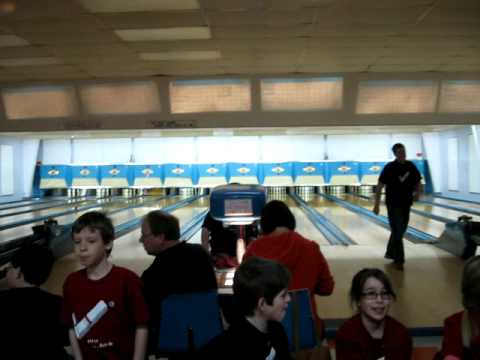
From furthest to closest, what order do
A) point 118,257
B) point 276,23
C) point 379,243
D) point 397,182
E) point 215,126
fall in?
point 379,243, point 118,257, point 397,182, point 215,126, point 276,23

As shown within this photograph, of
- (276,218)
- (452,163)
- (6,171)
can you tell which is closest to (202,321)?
(276,218)

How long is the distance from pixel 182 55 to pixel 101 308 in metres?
2.62

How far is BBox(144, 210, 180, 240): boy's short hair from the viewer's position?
6.87ft

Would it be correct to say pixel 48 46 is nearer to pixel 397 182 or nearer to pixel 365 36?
pixel 365 36

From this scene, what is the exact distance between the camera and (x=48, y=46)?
350 cm

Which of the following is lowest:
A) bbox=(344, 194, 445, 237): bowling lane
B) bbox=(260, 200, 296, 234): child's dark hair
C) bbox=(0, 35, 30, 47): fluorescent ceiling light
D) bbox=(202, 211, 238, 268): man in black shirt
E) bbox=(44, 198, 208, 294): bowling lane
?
bbox=(344, 194, 445, 237): bowling lane

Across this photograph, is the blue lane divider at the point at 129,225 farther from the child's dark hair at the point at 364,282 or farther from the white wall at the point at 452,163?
the white wall at the point at 452,163

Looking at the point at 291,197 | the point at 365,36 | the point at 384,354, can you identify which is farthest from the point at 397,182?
the point at 291,197

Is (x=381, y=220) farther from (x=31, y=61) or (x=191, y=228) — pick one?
(x=31, y=61)

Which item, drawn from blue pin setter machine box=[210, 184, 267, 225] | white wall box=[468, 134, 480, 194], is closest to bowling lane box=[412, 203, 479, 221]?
white wall box=[468, 134, 480, 194]

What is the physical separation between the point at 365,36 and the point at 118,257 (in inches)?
151

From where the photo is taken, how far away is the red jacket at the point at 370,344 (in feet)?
5.27

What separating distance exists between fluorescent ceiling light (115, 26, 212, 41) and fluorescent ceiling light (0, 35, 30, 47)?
0.74 meters

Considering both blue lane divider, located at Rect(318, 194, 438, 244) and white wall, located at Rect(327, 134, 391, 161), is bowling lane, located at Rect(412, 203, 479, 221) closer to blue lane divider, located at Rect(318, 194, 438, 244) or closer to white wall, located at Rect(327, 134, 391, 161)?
blue lane divider, located at Rect(318, 194, 438, 244)
